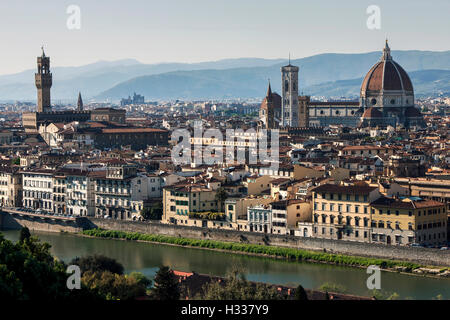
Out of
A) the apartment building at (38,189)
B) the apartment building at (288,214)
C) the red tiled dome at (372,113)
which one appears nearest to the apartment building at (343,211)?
the apartment building at (288,214)

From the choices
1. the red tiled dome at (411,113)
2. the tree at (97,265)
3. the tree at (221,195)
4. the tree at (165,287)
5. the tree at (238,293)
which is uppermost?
the red tiled dome at (411,113)

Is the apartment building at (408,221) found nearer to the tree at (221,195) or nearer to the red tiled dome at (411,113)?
the tree at (221,195)

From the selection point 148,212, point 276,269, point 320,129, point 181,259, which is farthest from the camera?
point 320,129

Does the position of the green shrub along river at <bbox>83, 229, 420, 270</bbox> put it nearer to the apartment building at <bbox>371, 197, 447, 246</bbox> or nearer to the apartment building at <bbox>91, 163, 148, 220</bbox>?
the apartment building at <bbox>371, 197, 447, 246</bbox>

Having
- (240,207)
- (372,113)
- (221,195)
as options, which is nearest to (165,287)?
(240,207)
